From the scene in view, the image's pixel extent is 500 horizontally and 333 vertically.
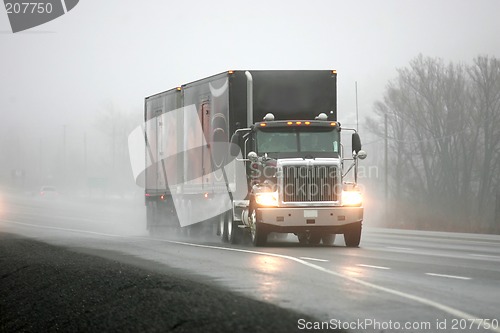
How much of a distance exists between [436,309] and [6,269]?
430 inches

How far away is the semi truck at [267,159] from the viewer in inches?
902

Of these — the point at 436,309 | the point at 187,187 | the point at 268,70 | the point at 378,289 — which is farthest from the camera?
the point at 187,187

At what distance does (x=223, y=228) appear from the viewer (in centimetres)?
2677

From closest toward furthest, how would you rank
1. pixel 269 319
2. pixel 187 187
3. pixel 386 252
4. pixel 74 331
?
pixel 269 319 < pixel 74 331 < pixel 386 252 < pixel 187 187

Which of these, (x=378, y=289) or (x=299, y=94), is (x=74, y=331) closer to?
(x=378, y=289)

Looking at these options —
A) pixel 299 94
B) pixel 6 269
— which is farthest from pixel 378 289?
pixel 299 94

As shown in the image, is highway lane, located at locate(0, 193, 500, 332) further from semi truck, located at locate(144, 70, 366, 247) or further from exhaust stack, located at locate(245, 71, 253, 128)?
exhaust stack, located at locate(245, 71, 253, 128)

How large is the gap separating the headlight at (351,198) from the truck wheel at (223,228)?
14.7 ft

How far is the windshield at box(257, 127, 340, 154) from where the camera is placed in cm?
2355

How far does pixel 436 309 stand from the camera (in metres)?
10.8

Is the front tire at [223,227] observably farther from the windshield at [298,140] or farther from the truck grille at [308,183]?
the truck grille at [308,183]

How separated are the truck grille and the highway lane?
125 cm

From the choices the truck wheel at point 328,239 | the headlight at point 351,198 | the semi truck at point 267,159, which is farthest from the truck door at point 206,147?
the headlight at point 351,198
